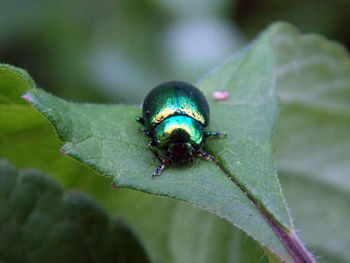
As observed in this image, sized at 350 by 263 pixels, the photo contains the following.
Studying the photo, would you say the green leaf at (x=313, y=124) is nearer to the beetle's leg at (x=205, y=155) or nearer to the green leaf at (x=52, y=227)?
the beetle's leg at (x=205, y=155)

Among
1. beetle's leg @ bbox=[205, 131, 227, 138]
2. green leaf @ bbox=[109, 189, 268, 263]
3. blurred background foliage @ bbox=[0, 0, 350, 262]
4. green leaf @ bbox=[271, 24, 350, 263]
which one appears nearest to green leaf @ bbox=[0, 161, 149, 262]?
green leaf @ bbox=[109, 189, 268, 263]

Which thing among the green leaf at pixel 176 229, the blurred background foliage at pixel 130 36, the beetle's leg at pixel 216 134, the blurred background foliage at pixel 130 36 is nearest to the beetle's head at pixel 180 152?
the beetle's leg at pixel 216 134

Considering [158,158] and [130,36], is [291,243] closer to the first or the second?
[158,158]

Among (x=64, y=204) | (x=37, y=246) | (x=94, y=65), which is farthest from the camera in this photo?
(x=94, y=65)

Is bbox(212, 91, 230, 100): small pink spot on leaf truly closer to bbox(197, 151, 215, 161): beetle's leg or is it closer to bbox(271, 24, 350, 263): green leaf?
bbox(197, 151, 215, 161): beetle's leg

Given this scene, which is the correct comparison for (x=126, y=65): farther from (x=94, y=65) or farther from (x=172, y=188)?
(x=172, y=188)

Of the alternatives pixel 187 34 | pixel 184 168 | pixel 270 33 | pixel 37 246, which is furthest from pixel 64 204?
pixel 187 34
